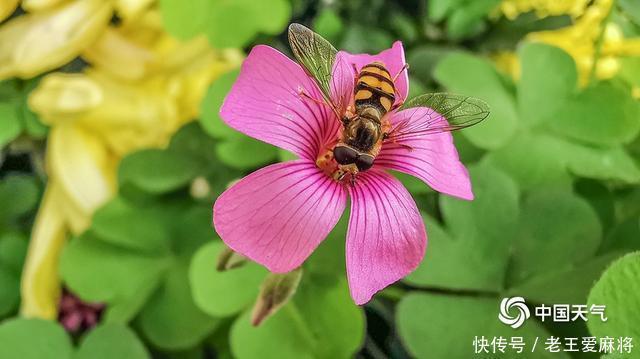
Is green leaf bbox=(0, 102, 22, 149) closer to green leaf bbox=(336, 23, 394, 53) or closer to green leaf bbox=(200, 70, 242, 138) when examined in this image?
green leaf bbox=(200, 70, 242, 138)

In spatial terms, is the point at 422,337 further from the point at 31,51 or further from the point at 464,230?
the point at 31,51

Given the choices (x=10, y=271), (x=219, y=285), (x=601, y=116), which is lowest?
(x=10, y=271)

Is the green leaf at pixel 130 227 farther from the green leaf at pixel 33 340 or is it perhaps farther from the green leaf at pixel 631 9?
the green leaf at pixel 631 9

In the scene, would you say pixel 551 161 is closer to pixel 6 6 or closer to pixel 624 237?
pixel 624 237

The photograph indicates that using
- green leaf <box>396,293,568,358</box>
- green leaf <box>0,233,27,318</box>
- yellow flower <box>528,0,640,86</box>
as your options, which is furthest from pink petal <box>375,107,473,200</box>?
green leaf <box>0,233,27,318</box>

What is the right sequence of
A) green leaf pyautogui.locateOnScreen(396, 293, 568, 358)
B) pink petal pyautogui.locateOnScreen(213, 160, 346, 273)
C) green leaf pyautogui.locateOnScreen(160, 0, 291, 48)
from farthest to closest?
green leaf pyautogui.locateOnScreen(160, 0, 291, 48)
green leaf pyautogui.locateOnScreen(396, 293, 568, 358)
pink petal pyautogui.locateOnScreen(213, 160, 346, 273)

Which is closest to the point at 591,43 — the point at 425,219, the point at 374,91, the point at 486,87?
the point at 486,87
